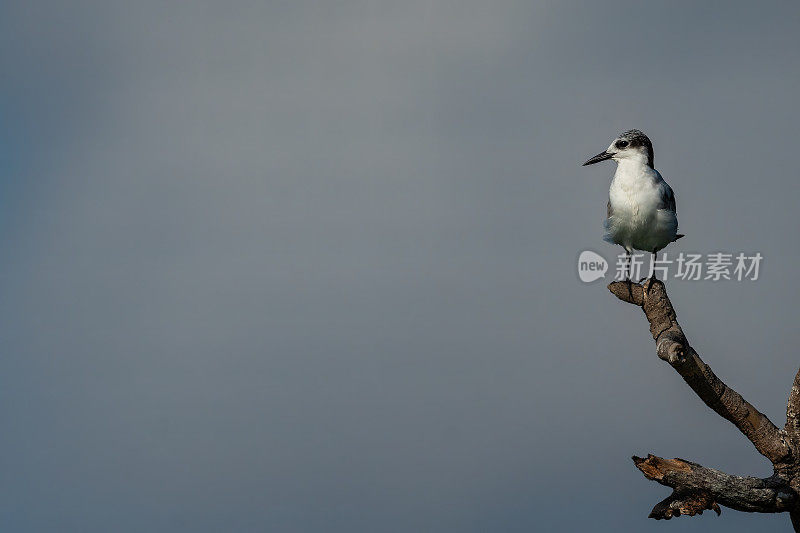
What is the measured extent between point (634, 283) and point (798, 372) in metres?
2.91

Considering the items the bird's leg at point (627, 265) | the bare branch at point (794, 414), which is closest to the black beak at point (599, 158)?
the bird's leg at point (627, 265)

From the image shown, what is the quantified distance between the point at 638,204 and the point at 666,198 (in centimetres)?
75

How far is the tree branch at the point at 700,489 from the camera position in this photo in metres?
13.6

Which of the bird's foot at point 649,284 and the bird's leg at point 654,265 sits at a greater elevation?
the bird's leg at point 654,265

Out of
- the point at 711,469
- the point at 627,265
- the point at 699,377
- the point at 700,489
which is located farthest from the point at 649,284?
the point at 700,489

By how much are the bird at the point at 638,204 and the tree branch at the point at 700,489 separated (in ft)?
14.2

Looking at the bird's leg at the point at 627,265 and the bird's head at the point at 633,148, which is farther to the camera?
the bird's head at the point at 633,148

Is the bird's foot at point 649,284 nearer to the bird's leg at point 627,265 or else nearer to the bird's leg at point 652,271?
the bird's leg at point 652,271

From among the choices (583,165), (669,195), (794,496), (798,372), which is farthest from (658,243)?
(794,496)

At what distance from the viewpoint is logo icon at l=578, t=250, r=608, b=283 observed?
16156 millimetres

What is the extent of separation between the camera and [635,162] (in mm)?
18078

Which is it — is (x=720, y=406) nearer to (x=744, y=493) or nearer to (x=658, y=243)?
(x=744, y=493)

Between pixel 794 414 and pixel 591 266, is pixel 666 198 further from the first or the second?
pixel 794 414

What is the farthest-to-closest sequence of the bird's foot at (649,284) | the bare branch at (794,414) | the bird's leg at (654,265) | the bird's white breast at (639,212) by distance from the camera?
1. the bird's white breast at (639,212)
2. the bird's leg at (654,265)
3. the bird's foot at (649,284)
4. the bare branch at (794,414)
